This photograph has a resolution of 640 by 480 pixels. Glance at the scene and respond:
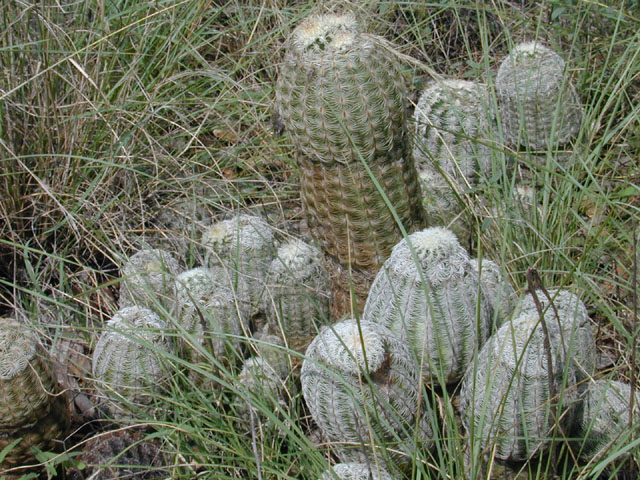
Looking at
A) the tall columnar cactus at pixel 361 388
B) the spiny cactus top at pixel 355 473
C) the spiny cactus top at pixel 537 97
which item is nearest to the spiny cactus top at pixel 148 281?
the tall columnar cactus at pixel 361 388

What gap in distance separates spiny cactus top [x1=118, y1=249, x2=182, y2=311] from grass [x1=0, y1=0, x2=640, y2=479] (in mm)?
92

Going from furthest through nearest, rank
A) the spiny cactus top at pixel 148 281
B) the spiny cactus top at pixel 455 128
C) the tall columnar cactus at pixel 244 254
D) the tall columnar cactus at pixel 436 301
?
the spiny cactus top at pixel 455 128 → the tall columnar cactus at pixel 244 254 → the spiny cactus top at pixel 148 281 → the tall columnar cactus at pixel 436 301

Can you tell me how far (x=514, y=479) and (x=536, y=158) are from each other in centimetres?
157

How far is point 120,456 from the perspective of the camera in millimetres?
2330

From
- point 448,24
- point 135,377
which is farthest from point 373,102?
point 448,24

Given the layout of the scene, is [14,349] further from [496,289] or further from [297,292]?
[496,289]

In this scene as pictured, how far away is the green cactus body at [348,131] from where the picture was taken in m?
2.25

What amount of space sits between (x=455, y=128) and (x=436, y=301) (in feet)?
3.73

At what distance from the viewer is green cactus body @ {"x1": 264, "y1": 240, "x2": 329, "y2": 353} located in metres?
2.63

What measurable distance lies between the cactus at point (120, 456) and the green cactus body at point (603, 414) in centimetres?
120

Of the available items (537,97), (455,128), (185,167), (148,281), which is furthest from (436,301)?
(185,167)

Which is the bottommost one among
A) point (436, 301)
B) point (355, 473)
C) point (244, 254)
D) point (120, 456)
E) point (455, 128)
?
point (120, 456)

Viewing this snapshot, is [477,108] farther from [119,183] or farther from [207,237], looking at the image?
[119,183]

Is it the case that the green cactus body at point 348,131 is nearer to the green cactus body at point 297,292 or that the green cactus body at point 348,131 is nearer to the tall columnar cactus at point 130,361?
the green cactus body at point 297,292
